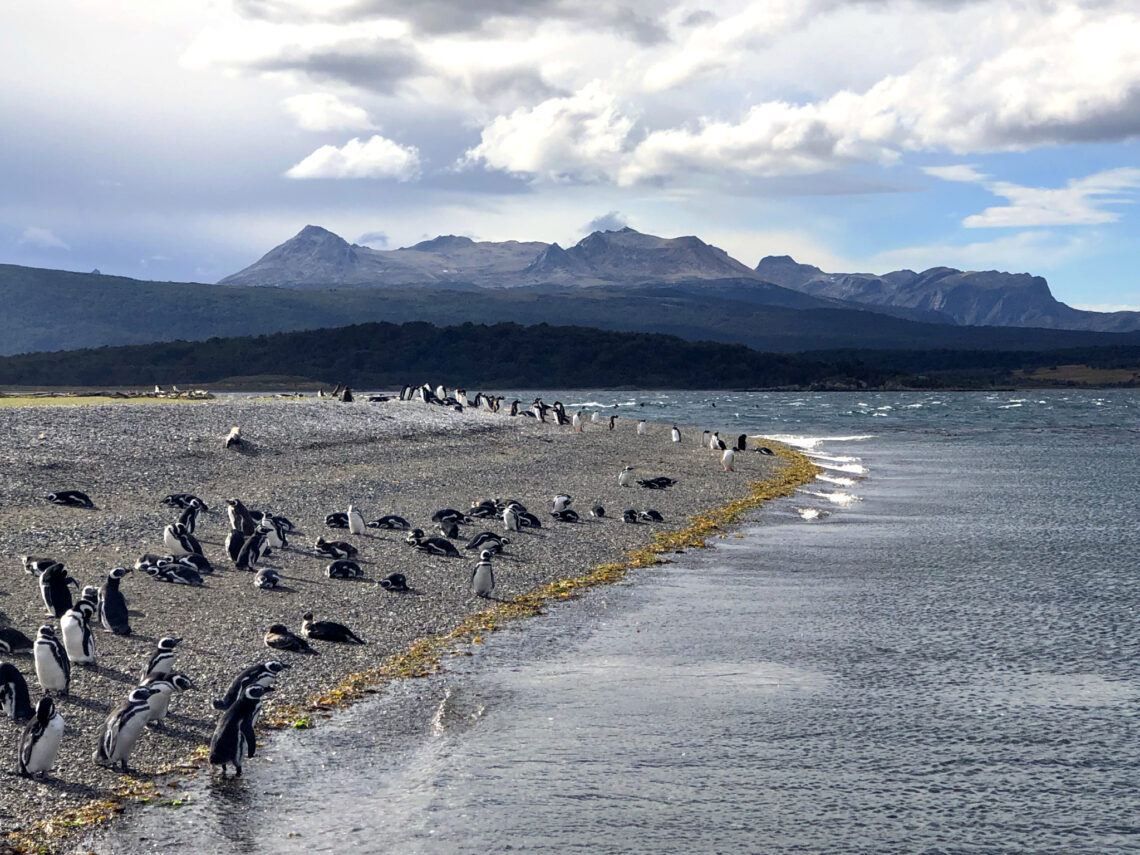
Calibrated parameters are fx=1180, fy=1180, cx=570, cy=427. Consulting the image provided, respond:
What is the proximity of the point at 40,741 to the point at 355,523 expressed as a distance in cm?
1524

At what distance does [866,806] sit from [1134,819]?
2543 millimetres

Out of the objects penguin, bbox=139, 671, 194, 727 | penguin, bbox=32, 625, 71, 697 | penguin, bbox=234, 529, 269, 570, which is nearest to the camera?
penguin, bbox=139, 671, 194, 727

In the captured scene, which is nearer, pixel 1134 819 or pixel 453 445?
pixel 1134 819

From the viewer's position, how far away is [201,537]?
24.5 m

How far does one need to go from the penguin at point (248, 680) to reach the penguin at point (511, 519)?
49.1 ft

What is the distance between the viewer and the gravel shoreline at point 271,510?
1405 centimetres

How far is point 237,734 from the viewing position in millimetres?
11781

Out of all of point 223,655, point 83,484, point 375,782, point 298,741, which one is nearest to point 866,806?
point 375,782

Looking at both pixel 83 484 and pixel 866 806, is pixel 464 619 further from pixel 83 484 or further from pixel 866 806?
pixel 83 484

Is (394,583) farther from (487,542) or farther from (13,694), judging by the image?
(13,694)

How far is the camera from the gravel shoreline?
553 inches

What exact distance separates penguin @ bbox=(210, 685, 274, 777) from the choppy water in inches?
11.0

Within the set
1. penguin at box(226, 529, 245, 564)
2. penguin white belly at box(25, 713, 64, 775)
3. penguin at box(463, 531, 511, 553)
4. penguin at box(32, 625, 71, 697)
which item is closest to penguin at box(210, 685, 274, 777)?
penguin white belly at box(25, 713, 64, 775)

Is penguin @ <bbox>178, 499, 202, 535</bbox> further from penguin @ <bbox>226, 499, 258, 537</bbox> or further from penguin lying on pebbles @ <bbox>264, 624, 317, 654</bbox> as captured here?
penguin lying on pebbles @ <bbox>264, 624, 317, 654</bbox>
